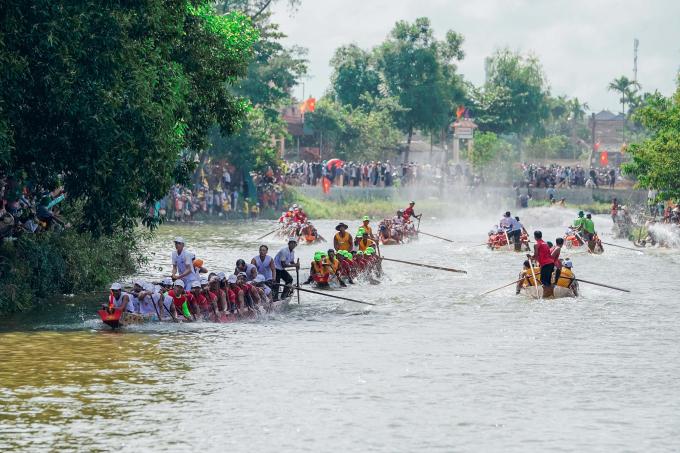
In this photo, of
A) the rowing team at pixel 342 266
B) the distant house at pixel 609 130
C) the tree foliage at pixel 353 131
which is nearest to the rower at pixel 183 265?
the rowing team at pixel 342 266

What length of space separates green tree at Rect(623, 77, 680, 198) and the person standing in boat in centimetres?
2188

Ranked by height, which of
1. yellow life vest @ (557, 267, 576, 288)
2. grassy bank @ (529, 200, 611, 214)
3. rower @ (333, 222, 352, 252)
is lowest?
yellow life vest @ (557, 267, 576, 288)

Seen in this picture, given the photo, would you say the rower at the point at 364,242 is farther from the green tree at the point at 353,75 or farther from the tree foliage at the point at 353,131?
the green tree at the point at 353,75

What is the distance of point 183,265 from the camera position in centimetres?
2803

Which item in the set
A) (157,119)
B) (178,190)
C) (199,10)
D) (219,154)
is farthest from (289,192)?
(157,119)

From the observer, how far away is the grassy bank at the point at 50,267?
29.0 metres

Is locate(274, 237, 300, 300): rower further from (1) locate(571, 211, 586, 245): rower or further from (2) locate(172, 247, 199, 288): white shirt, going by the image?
(1) locate(571, 211, 586, 245): rower

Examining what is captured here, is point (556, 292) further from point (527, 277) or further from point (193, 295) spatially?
point (193, 295)

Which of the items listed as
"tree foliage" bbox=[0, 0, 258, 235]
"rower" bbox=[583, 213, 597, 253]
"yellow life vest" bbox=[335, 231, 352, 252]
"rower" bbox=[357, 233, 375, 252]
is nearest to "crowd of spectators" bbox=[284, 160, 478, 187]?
"rower" bbox=[583, 213, 597, 253]

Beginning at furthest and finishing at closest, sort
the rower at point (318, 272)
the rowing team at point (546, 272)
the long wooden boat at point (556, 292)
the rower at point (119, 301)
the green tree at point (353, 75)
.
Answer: the green tree at point (353, 75) < the rower at point (318, 272) < the long wooden boat at point (556, 292) < the rowing team at point (546, 272) < the rower at point (119, 301)

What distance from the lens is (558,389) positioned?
20844mm

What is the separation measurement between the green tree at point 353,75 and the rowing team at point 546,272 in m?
69.9

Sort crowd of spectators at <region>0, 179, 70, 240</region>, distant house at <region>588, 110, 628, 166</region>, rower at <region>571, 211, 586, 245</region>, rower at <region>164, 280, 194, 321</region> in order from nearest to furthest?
1. rower at <region>164, 280, 194, 321</region>
2. crowd of spectators at <region>0, 179, 70, 240</region>
3. rower at <region>571, 211, 586, 245</region>
4. distant house at <region>588, 110, 628, 166</region>

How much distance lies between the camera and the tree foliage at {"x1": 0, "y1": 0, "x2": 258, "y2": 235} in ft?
85.1
